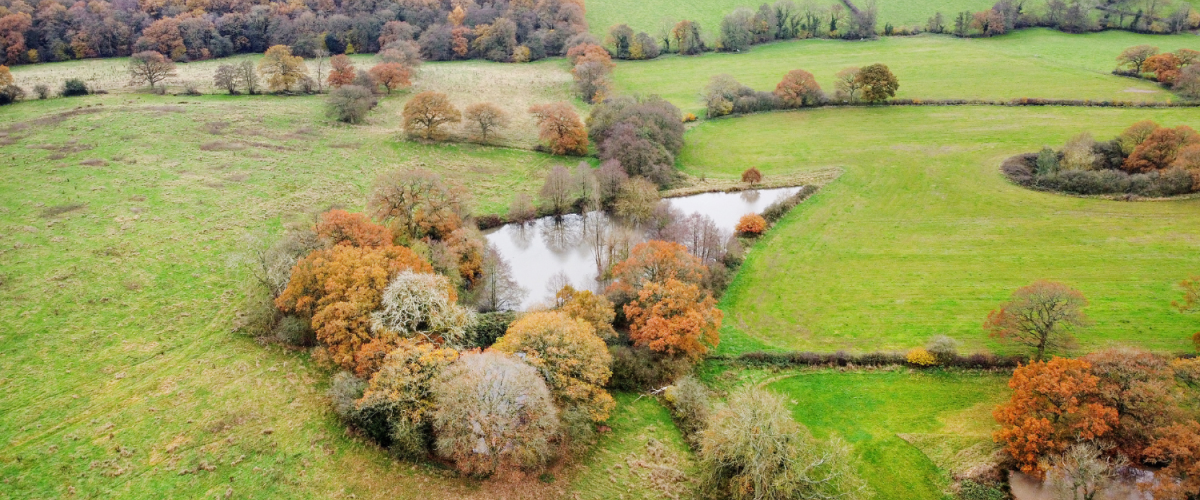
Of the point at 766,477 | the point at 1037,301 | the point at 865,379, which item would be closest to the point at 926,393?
the point at 865,379

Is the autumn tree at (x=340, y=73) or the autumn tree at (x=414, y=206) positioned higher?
the autumn tree at (x=340, y=73)

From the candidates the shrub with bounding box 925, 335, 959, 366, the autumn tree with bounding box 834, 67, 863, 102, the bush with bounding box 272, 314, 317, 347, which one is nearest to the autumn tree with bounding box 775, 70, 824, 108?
the autumn tree with bounding box 834, 67, 863, 102

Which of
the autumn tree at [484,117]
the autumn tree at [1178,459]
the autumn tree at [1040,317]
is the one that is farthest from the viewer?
the autumn tree at [484,117]

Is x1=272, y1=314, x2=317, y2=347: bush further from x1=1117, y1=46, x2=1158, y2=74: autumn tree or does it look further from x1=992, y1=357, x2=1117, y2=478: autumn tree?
x1=1117, y1=46, x2=1158, y2=74: autumn tree

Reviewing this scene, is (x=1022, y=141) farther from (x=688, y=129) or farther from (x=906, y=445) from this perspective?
(x=906, y=445)

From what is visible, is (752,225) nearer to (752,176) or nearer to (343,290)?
(752,176)

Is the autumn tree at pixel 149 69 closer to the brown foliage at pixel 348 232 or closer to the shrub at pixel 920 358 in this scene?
the brown foliage at pixel 348 232

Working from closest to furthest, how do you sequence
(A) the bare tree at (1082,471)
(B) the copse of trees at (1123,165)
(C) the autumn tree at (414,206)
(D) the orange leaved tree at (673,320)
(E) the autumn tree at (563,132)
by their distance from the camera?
(A) the bare tree at (1082,471) < (D) the orange leaved tree at (673,320) < (C) the autumn tree at (414,206) < (B) the copse of trees at (1123,165) < (E) the autumn tree at (563,132)

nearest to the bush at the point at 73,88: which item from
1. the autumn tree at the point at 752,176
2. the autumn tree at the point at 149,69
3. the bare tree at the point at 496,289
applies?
the autumn tree at the point at 149,69
